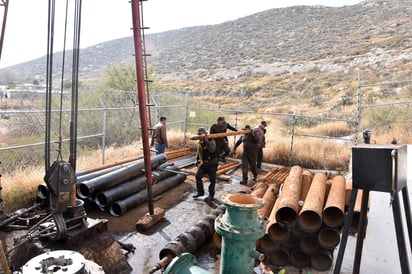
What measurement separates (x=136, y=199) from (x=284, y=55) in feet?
149

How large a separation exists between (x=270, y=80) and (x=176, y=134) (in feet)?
91.4

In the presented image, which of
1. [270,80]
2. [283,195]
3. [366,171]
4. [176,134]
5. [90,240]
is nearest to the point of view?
[366,171]

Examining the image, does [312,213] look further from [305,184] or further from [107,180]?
[107,180]

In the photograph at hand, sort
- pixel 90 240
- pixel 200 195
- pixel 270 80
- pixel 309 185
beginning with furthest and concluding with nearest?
pixel 270 80, pixel 200 195, pixel 309 185, pixel 90 240

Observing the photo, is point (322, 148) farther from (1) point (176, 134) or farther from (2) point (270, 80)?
(2) point (270, 80)

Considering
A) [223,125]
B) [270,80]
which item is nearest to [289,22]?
[270,80]

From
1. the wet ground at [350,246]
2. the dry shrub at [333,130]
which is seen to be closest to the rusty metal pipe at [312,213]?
the wet ground at [350,246]

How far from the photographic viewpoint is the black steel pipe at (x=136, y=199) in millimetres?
6859

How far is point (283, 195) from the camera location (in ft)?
17.4

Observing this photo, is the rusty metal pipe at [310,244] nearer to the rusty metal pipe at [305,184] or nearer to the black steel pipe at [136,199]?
the rusty metal pipe at [305,184]

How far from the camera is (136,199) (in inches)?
287

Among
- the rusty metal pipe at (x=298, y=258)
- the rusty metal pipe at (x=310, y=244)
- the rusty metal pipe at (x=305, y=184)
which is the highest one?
the rusty metal pipe at (x=305, y=184)

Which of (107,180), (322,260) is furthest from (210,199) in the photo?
(322,260)

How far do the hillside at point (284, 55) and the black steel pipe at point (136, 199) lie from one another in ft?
57.8
